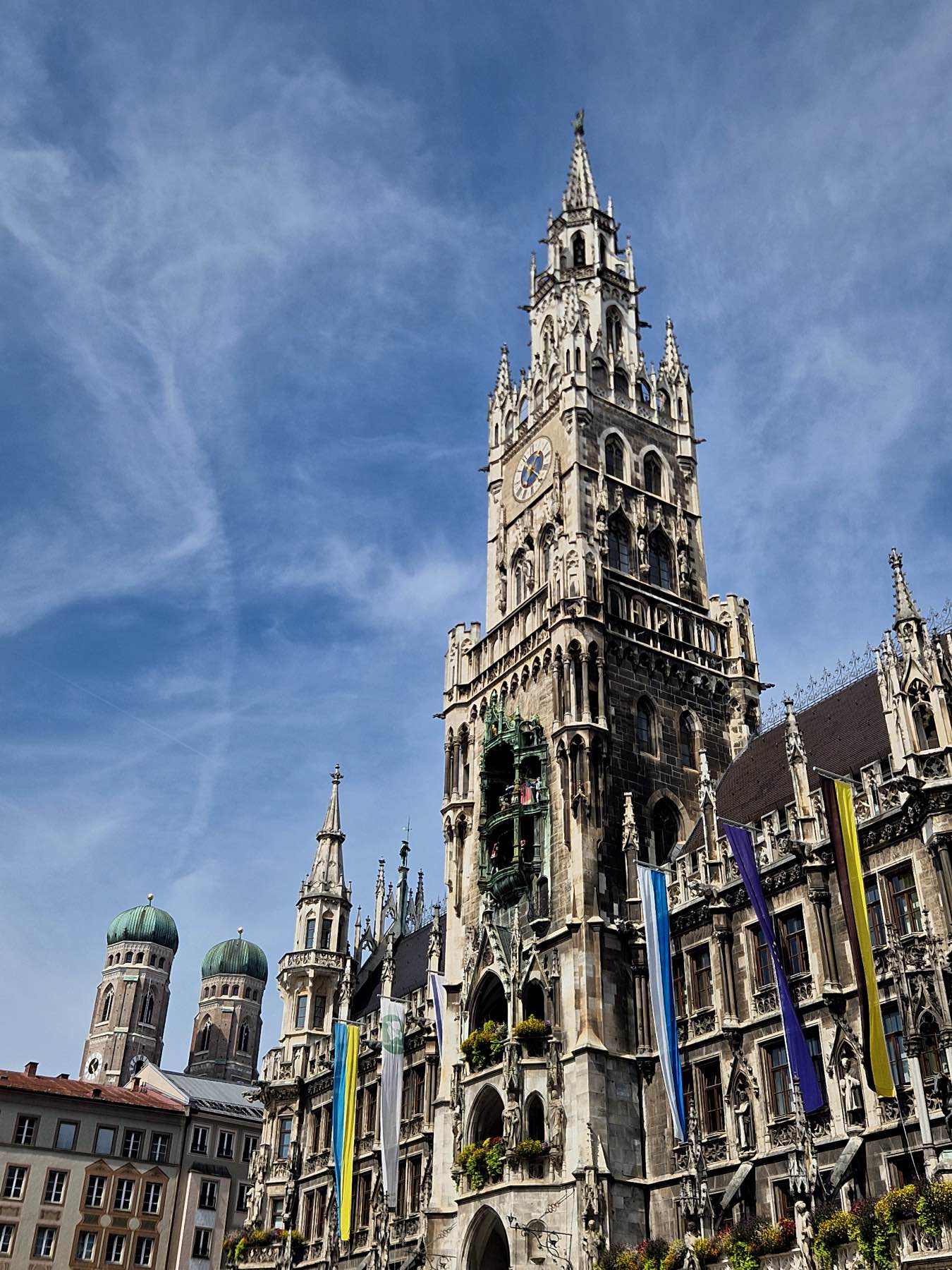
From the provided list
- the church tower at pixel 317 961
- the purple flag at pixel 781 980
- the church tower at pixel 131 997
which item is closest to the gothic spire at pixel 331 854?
the church tower at pixel 317 961

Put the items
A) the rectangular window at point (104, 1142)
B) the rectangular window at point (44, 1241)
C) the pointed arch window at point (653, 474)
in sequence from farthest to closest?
the rectangular window at point (104, 1142) → the rectangular window at point (44, 1241) → the pointed arch window at point (653, 474)

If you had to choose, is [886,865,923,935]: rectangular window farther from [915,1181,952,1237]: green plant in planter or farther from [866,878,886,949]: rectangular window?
[915,1181,952,1237]: green plant in planter

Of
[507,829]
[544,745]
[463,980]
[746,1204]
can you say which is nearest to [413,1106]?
[463,980]

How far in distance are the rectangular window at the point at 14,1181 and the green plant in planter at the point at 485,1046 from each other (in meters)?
37.2

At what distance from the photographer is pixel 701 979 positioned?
41.1m

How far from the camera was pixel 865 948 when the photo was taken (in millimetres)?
33000

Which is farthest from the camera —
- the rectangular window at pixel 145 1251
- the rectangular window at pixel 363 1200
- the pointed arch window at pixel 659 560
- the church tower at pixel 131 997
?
the church tower at pixel 131 997

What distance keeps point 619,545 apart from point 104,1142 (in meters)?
47.5

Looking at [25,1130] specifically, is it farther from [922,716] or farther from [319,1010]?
[922,716]

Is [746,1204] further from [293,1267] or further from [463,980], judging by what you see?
[293,1267]

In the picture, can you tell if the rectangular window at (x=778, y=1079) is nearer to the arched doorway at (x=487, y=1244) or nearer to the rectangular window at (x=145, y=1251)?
the arched doorway at (x=487, y=1244)

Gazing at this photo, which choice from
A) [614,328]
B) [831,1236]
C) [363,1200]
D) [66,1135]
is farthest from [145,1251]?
[614,328]

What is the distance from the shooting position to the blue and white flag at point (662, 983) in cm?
3841

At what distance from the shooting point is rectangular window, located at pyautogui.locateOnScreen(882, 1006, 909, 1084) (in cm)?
3269
